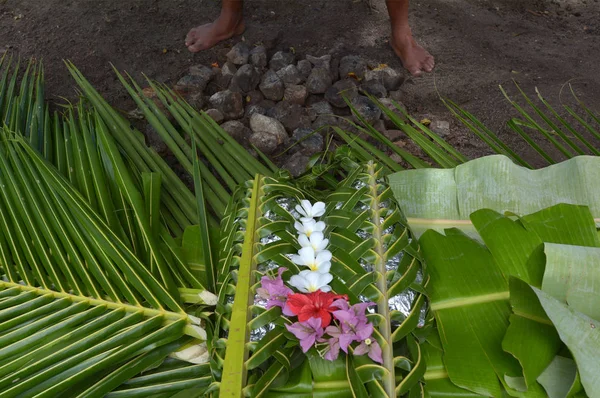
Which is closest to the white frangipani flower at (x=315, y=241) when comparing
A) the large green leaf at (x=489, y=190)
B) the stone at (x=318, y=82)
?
the large green leaf at (x=489, y=190)

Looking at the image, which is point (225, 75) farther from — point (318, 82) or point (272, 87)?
point (318, 82)

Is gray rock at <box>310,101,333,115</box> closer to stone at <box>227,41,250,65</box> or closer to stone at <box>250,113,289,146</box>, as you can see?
stone at <box>250,113,289,146</box>

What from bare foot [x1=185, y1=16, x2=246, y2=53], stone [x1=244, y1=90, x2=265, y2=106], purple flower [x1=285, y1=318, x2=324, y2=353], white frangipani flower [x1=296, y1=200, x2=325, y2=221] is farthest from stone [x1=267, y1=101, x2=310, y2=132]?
purple flower [x1=285, y1=318, x2=324, y2=353]

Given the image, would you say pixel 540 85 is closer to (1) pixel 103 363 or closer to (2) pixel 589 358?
(2) pixel 589 358

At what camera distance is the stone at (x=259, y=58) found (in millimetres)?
2363

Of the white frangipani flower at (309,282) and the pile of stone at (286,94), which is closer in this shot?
the white frangipani flower at (309,282)

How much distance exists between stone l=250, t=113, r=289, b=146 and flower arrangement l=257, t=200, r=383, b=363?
4.30 feet

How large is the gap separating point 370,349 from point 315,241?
19cm

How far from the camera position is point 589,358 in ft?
2.03

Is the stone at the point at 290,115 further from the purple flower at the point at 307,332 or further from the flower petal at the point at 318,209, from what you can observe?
the purple flower at the point at 307,332

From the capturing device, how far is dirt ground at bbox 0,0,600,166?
93.3 inches

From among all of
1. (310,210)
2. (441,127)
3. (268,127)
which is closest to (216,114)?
(268,127)

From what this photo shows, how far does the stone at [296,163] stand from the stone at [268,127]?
143 millimetres

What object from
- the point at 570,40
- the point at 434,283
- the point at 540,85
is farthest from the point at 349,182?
the point at 570,40
